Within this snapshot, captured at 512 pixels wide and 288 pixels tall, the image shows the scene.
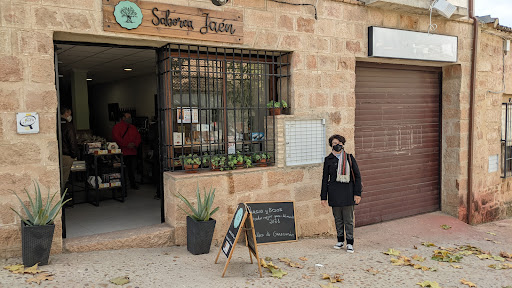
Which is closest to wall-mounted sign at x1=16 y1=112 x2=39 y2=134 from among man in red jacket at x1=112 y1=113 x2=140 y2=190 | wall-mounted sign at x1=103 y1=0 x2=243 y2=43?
wall-mounted sign at x1=103 y1=0 x2=243 y2=43

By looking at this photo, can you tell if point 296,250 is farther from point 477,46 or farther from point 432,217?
point 477,46

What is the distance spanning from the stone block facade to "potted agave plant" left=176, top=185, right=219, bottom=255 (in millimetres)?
316

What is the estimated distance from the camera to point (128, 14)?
17.2 ft

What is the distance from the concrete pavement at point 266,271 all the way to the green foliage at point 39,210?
486 mm

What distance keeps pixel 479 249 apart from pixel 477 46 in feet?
13.9

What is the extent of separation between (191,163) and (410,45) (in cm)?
457

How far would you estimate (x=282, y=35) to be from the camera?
651cm

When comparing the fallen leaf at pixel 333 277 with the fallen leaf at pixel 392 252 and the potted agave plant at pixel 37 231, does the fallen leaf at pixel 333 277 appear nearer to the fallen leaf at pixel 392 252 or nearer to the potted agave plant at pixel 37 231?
the fallen leaf at pixel 392 252

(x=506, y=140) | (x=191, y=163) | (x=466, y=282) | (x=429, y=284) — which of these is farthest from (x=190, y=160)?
(x=506, y=140)

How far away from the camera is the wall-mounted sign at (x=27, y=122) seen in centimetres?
480

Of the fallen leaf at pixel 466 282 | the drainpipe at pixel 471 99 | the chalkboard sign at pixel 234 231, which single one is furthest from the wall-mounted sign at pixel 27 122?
the drainpipe at pixel 471 99

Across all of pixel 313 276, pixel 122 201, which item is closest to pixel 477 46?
pixel 313 276

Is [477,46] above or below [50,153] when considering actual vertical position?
above

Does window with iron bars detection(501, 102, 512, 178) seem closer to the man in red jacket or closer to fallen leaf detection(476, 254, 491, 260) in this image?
fallen leaf detection(476, 254, 491, 260)
